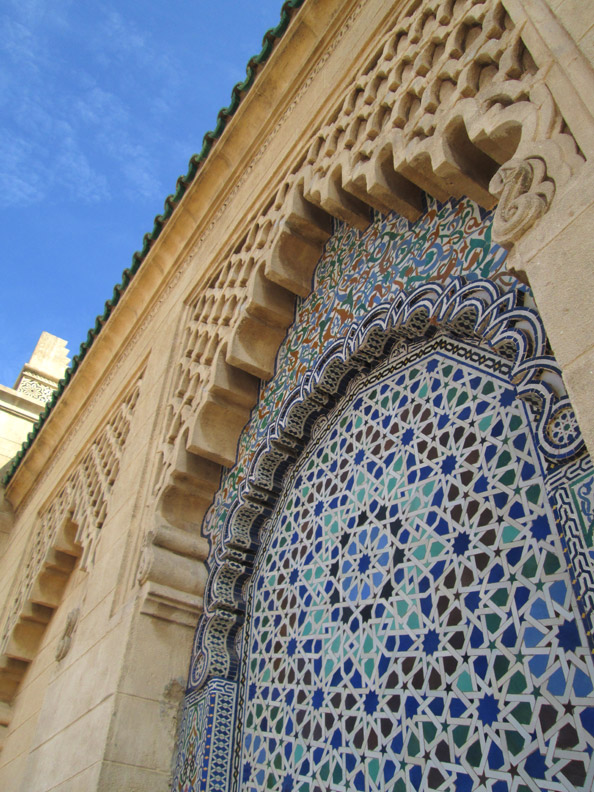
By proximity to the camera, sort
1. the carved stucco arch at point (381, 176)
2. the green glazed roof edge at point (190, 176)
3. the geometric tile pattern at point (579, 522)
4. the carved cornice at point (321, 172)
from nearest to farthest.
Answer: the geometric tile pattern at point (579, 522), the carved stucco arch at point (381, 176), the carved cornice at point (321, 172), the green glazed roof edge at point (190, 176)

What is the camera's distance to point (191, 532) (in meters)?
2.79

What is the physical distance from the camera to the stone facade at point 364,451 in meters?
1.35

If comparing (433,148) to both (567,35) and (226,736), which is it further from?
(226,736)

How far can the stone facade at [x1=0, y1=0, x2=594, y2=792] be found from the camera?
1.35 meters

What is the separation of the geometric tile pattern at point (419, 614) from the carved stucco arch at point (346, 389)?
81mm

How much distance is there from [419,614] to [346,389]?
2.94ft

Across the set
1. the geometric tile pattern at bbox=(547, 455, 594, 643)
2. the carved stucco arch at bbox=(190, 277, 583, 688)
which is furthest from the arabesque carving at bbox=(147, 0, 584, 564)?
the geometric tile pattern at bbox=(547, 455, 594, 643)

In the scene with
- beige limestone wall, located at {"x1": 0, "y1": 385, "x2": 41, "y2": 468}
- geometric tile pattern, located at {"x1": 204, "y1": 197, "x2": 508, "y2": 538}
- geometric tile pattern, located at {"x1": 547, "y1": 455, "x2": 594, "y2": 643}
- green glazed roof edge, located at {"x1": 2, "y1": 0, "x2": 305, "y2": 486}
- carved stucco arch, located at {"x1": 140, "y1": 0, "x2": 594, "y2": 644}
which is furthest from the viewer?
beige limestone wall, located at {"x1": 0, "y1": 385, "x2": 41, "y2": 468}

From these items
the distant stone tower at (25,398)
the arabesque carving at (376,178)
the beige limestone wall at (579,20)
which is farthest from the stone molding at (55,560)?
the beige limestone wall at (579,20)

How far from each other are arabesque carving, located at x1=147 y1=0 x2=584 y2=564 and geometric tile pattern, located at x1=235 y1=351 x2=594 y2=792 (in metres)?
0.53

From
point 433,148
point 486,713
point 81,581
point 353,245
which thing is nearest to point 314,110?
point 353,245

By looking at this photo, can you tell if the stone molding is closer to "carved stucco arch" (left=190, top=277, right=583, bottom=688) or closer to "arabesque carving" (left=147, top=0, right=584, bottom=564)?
"arabesque carving" (left=147, top=0, right=584, bottom=564)

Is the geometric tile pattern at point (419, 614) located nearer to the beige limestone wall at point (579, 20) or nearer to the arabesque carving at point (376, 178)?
the arabesque carving at point (376, 178)

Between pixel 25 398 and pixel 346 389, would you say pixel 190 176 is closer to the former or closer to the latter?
pixel 346 389
